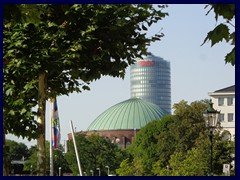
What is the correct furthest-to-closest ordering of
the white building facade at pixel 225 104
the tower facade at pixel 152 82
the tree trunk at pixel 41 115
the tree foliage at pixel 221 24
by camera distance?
the white building facade at pixel 225 104 → the tower facade at pixel 152 82 → the tree trunk at pixel 41 115 → the tree foliage at pixel 221 24

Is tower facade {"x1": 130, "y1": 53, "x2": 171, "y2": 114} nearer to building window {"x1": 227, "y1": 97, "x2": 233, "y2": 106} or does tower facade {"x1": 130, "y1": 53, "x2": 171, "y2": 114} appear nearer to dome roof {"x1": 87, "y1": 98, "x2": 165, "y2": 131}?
dome roof {"x1": 87, "y1": 98, "x2": 165, "y2": 131}

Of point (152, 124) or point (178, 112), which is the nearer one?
point (178, 112)

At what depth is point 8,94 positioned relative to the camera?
14.8 meters

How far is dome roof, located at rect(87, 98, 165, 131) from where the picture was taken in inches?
5266

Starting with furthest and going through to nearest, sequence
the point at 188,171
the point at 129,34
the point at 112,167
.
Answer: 1. the point at 112,167
2. the point at 188,171
3. the point at 129,34

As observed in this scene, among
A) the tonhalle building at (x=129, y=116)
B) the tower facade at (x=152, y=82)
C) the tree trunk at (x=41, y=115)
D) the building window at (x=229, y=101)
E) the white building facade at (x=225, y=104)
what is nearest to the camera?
the tree trunk at (x=41, y=115)

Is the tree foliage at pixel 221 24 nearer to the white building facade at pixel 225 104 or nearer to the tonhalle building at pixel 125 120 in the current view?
the white building facade at pixel 225 104

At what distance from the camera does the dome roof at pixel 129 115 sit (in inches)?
5266

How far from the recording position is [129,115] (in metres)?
142

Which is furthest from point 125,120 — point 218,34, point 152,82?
point 218,34

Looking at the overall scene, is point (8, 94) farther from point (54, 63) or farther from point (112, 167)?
point (112, 167)

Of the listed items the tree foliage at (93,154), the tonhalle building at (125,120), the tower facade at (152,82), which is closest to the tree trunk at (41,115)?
the tree foliage at (93,154)

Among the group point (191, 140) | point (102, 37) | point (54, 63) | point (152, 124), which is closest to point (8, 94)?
point (54, 63)

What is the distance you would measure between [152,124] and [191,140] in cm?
2015
